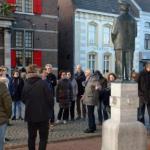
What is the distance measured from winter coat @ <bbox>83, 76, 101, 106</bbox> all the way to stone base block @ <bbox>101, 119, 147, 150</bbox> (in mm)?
2939

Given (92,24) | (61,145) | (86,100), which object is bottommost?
(61,145)

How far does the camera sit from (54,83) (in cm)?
1413

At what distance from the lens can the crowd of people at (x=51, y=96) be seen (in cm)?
834

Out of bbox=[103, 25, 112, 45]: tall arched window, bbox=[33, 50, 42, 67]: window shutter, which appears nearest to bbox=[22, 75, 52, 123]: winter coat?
bbox=[33, 50, 42, 67]: window shutter

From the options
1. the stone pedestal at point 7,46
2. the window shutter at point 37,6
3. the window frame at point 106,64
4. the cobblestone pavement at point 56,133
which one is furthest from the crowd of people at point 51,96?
the window frame at point 106,64

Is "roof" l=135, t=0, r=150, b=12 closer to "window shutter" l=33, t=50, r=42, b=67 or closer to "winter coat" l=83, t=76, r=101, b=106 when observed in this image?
"window shutter" l=33, t=50, r=42, b=67

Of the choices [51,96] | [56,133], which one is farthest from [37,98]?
[56,133]

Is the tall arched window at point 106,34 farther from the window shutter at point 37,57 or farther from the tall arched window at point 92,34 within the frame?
the window shutter at point 37,57

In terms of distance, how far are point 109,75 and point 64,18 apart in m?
22.7

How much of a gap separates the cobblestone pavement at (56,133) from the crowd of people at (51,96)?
0.30 metres

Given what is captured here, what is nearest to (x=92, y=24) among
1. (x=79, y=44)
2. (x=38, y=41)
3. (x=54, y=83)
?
(x=79, y=44)

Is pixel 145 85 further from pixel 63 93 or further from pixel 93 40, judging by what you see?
pixel 93 40

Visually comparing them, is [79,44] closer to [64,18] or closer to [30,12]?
[64,18]

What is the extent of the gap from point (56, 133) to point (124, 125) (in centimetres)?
346
